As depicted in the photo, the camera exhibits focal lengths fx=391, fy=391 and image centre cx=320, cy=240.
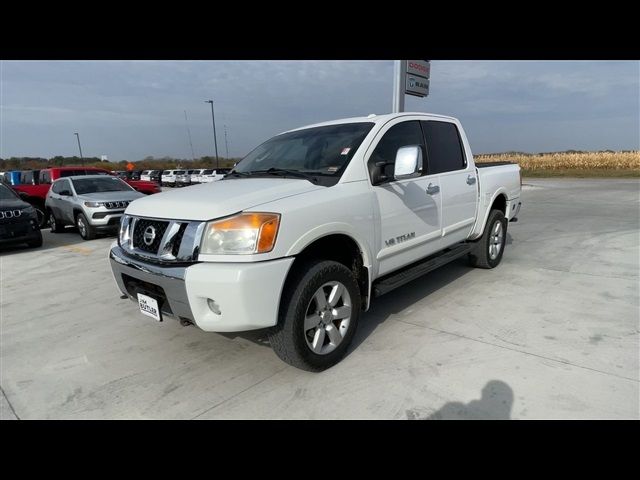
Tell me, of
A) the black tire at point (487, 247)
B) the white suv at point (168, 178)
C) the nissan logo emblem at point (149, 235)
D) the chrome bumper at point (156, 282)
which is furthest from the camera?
the white suv at point (168, 178)

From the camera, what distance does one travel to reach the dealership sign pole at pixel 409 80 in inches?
409

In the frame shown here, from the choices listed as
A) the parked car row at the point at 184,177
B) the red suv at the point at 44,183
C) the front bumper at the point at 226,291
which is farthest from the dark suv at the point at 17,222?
the parked car row at the point at 184,177

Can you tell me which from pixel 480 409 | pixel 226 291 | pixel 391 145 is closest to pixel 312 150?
pixel 391 145

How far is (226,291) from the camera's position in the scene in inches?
91.7

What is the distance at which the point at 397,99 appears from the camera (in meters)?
10.7

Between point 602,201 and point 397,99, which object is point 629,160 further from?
point 397,99

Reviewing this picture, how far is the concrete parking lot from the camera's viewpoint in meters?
2.50

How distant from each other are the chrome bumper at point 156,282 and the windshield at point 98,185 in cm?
765

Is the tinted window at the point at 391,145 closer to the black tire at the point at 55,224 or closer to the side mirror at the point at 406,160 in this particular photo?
the side mirror at the point at 406,160

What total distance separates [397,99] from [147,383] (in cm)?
982

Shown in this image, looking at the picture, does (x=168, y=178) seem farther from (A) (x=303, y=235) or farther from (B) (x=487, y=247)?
(A) (x=303, y=235)

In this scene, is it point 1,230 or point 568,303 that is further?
point 1,230
